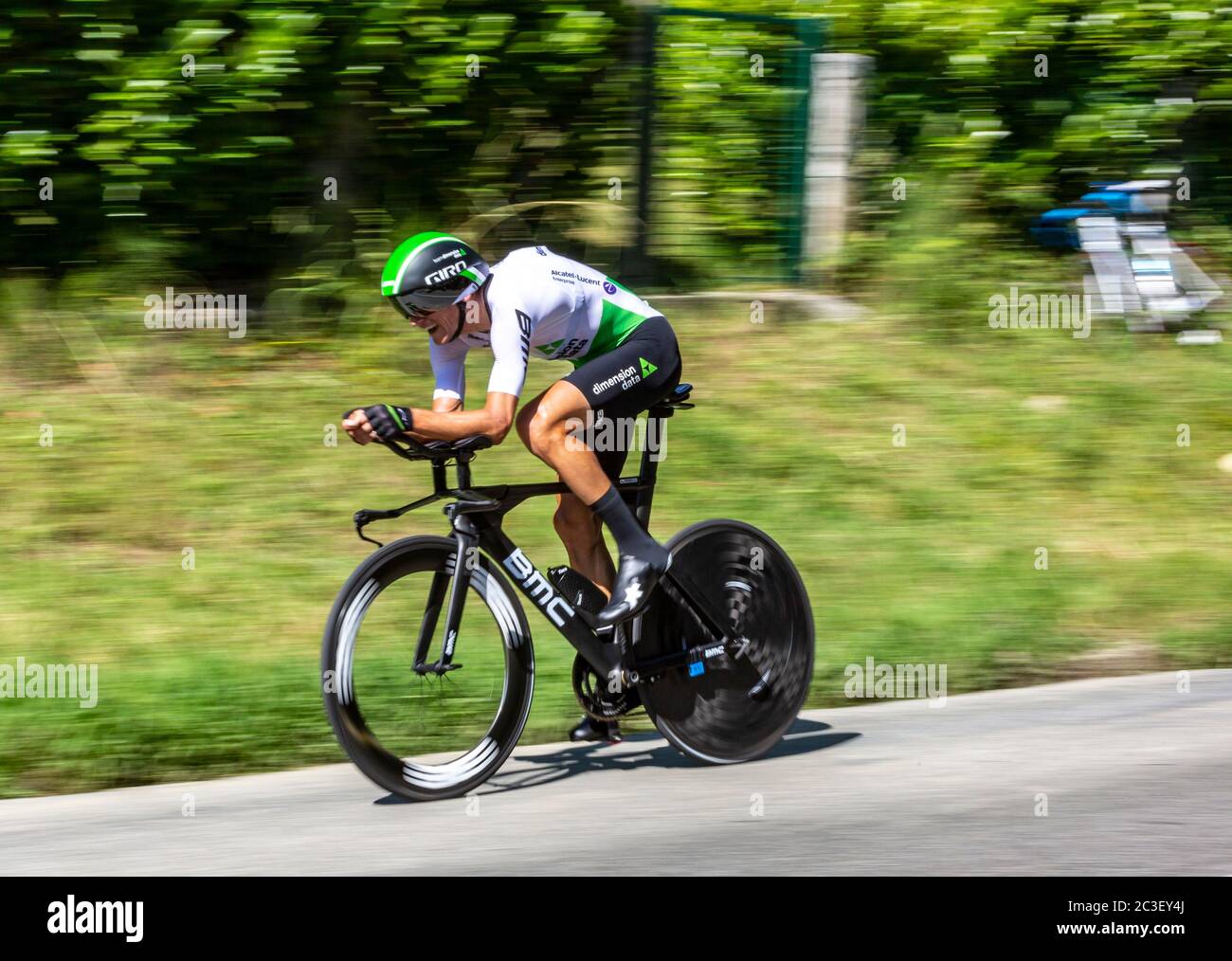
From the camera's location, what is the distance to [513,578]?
512 cm

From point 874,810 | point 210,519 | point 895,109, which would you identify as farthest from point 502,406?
point 895,109

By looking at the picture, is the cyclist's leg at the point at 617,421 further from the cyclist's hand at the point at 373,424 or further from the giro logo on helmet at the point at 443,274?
the cyclist's hand at the point at 373,424

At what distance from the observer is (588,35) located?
9641 mm

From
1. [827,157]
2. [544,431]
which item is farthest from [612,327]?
[827,157]

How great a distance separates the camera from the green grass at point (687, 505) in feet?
19.8

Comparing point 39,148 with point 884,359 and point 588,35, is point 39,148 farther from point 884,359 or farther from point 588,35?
point 884,359

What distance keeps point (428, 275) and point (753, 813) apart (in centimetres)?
203

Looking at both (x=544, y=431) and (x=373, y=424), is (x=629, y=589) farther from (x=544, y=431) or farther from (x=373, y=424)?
(x=373, y=424)

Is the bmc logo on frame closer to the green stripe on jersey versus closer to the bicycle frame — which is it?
the bicycle frame

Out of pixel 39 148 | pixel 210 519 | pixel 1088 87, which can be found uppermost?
pixel 1088 87

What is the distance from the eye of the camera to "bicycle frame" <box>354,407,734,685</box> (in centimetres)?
494

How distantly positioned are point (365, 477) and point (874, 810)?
3997mm

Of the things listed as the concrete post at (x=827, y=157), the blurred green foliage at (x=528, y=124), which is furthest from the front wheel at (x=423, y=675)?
the concrete post at (x=827, y=157)

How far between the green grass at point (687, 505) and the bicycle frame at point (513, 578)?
0.72 m
